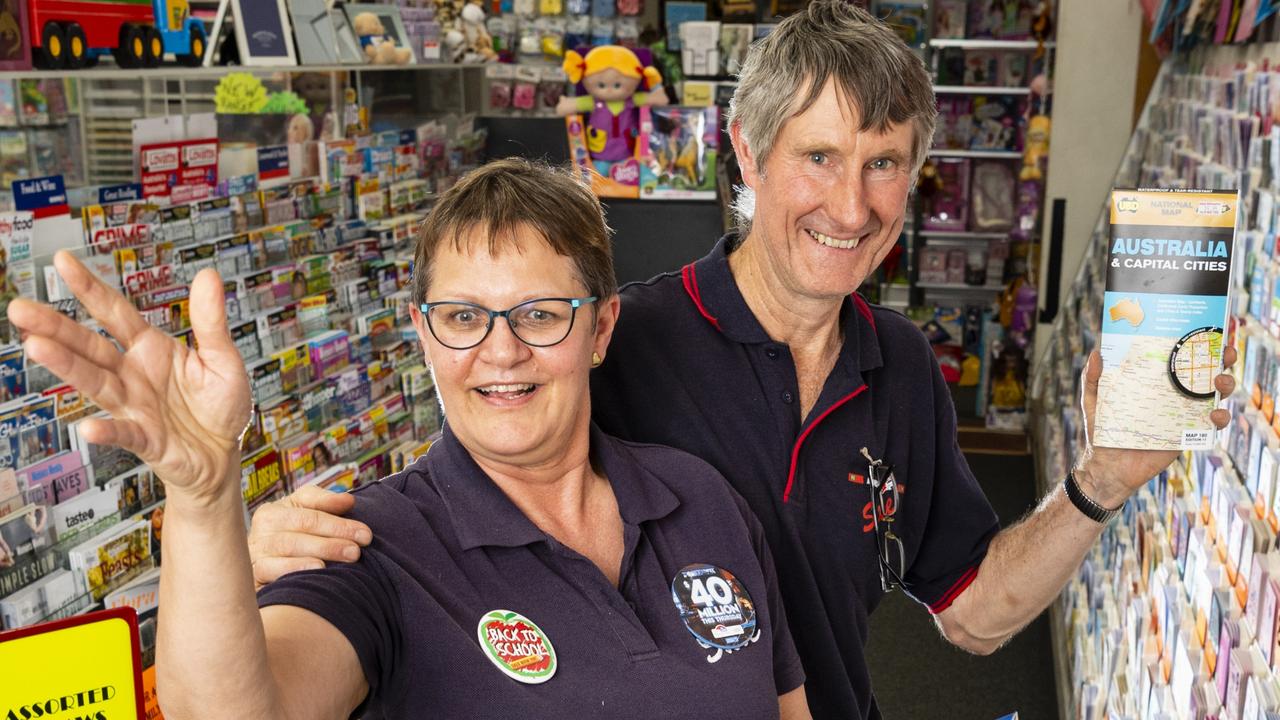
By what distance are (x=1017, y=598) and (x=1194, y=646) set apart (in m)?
0.28

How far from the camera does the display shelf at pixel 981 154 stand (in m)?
7.83

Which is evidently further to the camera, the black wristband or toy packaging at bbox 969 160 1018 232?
toy packaging at bbox 969 160 1018 232

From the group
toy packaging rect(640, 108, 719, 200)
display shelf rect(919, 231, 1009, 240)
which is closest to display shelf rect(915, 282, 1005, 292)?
display shelf rect(919, 231, 1009, 240)

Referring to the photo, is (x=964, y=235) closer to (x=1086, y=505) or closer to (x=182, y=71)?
(x=182, y=71)

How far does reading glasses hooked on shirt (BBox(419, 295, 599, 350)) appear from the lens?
1432 mm

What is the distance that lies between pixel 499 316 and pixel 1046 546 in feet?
3.21

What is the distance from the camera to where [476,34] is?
6441 millimetres

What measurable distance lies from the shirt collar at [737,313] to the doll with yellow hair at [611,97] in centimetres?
321

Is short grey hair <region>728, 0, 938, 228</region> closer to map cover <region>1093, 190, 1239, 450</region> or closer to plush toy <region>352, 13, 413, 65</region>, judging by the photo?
map cover <region>1093, 190, 1239, 450</region>

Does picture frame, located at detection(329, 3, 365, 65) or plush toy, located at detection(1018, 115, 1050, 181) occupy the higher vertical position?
picture frame, located at detection(329, 3, 365, 65)

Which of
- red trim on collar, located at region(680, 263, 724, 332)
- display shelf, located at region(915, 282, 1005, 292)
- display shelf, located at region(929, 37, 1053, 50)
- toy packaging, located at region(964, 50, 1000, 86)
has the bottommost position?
display shelf, located at region(915, 282, 1005, 292)

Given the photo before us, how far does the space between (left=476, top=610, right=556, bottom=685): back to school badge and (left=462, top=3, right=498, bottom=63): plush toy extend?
5070 mm

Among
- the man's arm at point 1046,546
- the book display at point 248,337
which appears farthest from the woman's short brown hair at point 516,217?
the book display at point 248,337

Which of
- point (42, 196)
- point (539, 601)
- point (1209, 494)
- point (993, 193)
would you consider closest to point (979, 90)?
point (993, 193)
